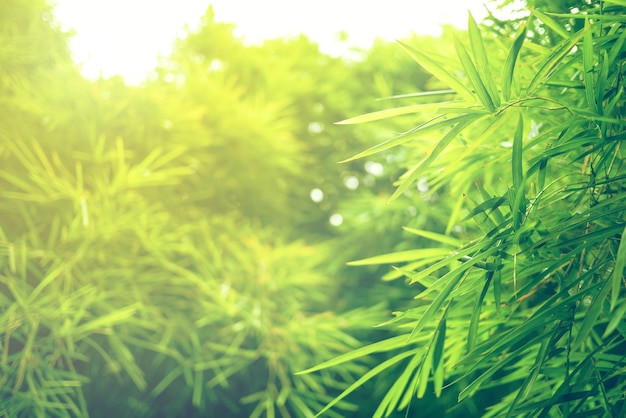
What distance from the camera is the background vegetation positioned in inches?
14.0

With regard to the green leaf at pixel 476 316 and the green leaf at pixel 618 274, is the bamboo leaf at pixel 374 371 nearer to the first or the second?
the green leaf at pixel 476 316

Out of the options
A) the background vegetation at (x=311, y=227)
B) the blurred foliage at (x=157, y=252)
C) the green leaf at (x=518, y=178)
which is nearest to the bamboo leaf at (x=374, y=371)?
the background vegetation at (x=311, y=227)

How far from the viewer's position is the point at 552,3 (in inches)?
17.1

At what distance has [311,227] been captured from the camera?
141cm

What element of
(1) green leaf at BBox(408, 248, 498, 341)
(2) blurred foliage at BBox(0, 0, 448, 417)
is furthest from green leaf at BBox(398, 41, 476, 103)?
(2) blurred foliage at BBox(0, 0, 448, 417)

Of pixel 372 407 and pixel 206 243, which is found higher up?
A: pixel 206 243

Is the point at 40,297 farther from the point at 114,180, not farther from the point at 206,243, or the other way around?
the point at 206,243

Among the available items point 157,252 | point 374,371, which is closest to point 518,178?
point 374,371

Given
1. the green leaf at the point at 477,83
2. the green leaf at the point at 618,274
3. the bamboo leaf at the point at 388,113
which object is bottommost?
the green leaf at the point at 618,274

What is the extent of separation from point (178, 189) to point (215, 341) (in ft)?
1.14

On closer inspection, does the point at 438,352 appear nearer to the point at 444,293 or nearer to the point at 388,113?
the point at 444,293

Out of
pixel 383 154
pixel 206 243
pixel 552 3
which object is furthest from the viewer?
pixel 383 154

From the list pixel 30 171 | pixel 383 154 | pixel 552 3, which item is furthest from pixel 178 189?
pixel 552 3

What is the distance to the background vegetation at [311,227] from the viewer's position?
35 cm
